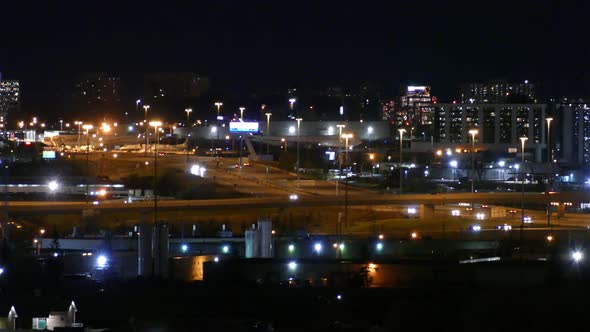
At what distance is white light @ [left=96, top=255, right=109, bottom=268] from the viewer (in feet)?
64.4

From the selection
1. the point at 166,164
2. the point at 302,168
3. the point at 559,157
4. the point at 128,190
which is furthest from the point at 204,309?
the point at 559,157

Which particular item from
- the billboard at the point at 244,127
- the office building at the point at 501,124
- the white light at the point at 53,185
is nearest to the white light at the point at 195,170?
the white light at the point at 53,185

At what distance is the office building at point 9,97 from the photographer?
101312mm

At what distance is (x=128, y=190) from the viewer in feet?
119

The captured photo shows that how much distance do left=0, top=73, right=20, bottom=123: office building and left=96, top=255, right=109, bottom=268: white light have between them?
80.4 m

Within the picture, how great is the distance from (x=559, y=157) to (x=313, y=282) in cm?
5678

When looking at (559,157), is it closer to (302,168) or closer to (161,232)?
(302,168)

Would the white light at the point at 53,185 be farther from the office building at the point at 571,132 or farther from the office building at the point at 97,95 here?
the office building at the point at 97,95

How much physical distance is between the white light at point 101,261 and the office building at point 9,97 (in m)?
80.4

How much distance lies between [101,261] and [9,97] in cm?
9283

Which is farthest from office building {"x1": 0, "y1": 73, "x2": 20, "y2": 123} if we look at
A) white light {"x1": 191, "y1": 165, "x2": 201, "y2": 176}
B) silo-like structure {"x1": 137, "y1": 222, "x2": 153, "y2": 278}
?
silo-like structure {"x1": 137, "y1": 222, "x2": 153, "y2": 278}

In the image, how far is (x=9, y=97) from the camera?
109 m

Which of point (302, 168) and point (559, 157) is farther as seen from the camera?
point (559, 157)

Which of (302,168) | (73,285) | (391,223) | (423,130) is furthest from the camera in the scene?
(423,130)
